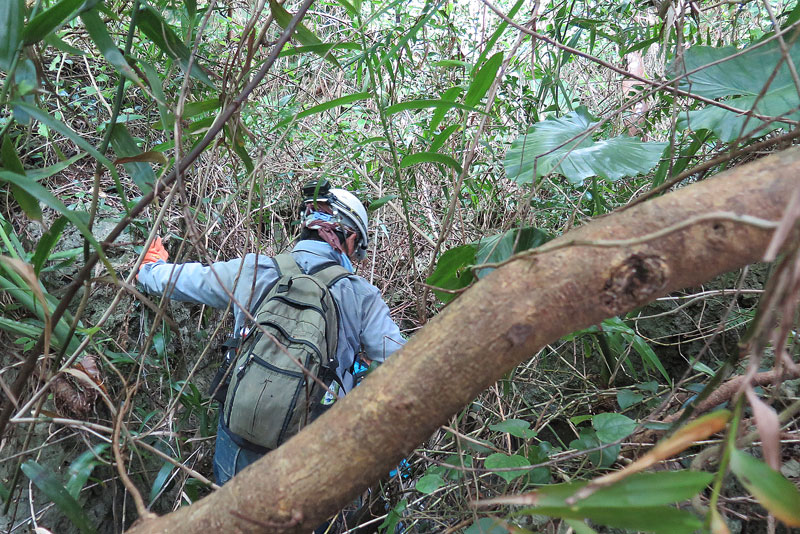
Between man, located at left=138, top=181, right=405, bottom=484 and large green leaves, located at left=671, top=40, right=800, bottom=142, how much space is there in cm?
114

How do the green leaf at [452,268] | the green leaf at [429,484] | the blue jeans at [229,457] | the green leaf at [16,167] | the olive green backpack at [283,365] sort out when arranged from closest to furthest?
the green leaf at [16,167]
the green leaf at [429,484]
the green leaf at [452,268]
the olive green backpack at [283,365]
the blue jeans at [229,457]

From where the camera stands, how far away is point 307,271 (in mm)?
1969

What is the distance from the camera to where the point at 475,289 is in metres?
0.54

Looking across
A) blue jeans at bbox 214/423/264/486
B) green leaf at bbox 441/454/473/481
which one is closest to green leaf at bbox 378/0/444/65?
green leaf at bbox 441/454/473/481

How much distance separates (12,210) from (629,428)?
9.69ft

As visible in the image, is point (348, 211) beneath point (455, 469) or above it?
above

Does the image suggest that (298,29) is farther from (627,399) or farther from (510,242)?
(627,399)

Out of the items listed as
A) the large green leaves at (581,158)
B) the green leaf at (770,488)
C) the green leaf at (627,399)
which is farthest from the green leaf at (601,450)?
the green leaf at (770,488)

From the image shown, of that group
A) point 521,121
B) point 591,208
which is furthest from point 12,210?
point 591,208

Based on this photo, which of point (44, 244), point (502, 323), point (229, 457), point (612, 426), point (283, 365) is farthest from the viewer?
point (229, 457)

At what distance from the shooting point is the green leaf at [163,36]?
104 centimetres

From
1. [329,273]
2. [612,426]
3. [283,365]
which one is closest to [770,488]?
[612,426]

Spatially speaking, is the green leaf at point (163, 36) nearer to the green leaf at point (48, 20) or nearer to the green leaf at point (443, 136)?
the green leaf at point (48, 20)

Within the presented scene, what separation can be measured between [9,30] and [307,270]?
4.07 feet
